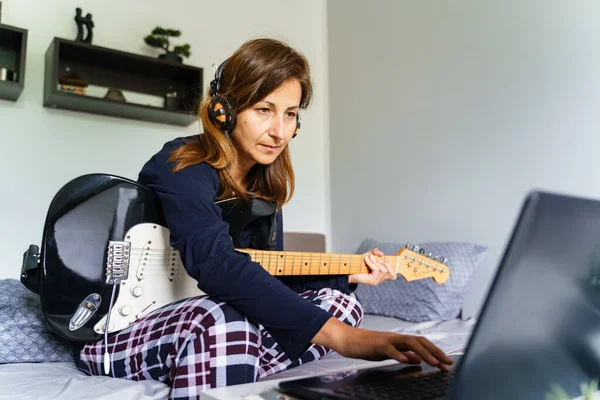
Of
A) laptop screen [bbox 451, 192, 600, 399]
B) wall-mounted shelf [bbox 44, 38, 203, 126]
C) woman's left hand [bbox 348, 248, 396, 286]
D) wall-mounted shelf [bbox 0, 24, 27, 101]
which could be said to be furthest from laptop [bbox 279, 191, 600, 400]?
wall-mounted shelf [bbox 0, 24, 27, 101]

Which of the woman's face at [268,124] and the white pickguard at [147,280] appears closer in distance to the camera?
the white pickguard at [147,280]

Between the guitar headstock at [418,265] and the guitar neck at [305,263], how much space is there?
172 mm

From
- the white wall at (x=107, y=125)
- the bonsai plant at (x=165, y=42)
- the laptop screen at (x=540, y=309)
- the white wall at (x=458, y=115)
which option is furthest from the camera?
the bonsai plant at (x=165, y=42)

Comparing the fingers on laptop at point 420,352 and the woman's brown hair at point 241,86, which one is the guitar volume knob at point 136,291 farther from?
the fingers on laptop at point 420,352

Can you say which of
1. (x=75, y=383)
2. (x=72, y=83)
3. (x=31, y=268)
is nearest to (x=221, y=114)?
(x=31, y=268)

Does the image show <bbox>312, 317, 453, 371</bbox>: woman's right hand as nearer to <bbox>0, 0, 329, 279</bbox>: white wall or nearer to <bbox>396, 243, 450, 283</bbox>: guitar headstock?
<bbox>396, 243, 450, 283</bbox>: guitar headstock

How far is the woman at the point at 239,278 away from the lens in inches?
31.5

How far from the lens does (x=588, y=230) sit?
50 cm

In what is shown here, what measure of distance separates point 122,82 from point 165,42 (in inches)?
10.9

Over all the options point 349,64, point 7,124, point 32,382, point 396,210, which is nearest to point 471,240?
point 396,210

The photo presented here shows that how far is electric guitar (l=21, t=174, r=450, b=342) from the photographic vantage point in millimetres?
995

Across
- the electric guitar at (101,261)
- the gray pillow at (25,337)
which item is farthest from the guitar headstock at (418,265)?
the gray pillow at (25,337)

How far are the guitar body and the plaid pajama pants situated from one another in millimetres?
72

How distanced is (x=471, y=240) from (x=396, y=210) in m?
0.46
